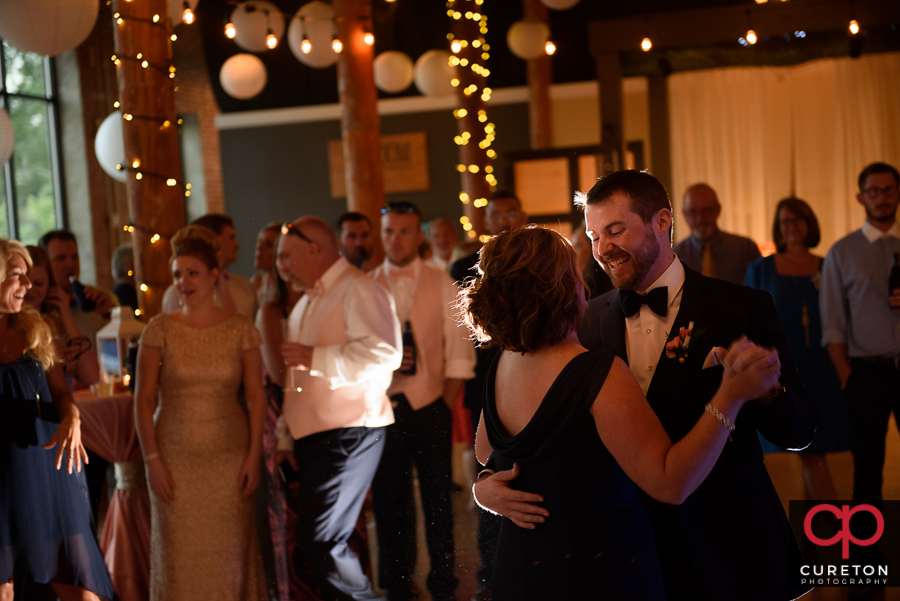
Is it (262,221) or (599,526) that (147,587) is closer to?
(599,526)

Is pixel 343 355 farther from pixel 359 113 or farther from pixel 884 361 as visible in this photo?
pixel 359 113

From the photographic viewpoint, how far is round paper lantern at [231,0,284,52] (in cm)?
608

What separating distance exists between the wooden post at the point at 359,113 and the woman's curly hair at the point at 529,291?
12.8 feet

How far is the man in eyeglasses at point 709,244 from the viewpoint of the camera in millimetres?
3672

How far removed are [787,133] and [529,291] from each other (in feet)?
31.1

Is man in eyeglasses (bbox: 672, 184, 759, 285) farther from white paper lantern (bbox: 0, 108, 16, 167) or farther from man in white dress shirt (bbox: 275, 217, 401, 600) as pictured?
white paper lantern (bbox: 0, 108, 16, 167)

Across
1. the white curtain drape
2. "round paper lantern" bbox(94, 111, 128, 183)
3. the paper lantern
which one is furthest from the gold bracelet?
the white curtain drape

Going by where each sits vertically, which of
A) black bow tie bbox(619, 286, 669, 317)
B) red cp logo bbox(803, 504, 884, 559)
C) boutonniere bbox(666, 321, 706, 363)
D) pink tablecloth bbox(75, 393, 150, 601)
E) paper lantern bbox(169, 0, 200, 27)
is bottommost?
red cp logo bbox(803, 504, 884, 559)

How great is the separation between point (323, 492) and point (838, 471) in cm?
226

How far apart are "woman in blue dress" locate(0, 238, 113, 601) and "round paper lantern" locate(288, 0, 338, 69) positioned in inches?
136

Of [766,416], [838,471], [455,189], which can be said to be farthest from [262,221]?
[766,416]

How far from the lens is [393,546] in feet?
12.0

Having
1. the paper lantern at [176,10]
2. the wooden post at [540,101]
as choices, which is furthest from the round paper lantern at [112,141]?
the wooden post at [540,101]

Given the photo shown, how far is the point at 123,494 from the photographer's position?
11.5 ft
